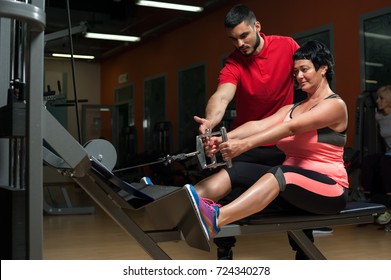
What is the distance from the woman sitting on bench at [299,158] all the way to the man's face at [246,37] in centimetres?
31

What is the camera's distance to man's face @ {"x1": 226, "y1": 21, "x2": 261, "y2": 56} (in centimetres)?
225

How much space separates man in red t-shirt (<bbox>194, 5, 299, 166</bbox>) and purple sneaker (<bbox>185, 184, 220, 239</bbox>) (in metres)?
0.58

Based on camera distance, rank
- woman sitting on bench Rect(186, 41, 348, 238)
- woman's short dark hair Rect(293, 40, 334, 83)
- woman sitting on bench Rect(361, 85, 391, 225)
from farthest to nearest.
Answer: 1. woman sitting on bench Rect(361, 85, 391, 225)
2. woman's short dark hair Rect(293, 40, 334, 83)
3. woman sitting on bench Rect(186, 41, 348, 238)

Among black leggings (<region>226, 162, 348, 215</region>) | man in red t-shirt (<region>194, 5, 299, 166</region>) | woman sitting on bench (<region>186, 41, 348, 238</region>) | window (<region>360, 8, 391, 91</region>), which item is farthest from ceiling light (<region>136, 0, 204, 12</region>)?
black leggings (<region>226, 162, 348, 215</region>)

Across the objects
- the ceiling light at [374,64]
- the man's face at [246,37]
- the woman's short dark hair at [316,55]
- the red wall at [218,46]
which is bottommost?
the woman's short dark hair at [316,55]

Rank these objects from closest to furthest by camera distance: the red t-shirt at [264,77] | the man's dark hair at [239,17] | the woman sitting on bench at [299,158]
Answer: the woman sitting on bench at [299,158] < the man's dark hair at [239,17] < the red t-shirt at [264,77]

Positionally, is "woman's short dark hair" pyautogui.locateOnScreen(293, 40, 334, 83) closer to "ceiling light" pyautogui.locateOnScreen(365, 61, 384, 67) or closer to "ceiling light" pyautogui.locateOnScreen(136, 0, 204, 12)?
"ceiling light" pyautogui.locateOnScreen(365, 61, 384, 67)

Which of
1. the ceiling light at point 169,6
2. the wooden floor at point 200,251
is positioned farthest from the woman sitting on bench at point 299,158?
the ceiling light at point 169,6

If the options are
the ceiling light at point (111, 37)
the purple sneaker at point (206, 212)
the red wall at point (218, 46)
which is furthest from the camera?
the ceiling light at point (111, 37)

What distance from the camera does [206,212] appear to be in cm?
166

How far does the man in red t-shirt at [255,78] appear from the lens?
7.48 ft

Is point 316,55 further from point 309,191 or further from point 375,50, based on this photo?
point 375,50

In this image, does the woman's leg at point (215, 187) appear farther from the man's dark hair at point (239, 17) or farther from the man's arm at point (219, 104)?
the man's dark hair at point (239, 17)
